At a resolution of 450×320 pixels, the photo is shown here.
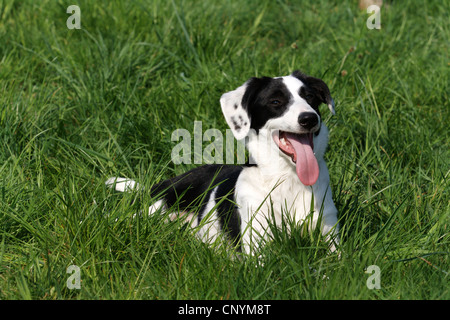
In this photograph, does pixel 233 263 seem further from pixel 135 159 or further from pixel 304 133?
pixel 135 159

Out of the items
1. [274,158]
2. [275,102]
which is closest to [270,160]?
[274,158]

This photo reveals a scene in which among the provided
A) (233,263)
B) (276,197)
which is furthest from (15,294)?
(276,197)

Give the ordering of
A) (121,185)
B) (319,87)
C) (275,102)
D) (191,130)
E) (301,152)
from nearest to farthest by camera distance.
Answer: (301,152) → (275,102) → (319,87) → (121,185) → (191,130)

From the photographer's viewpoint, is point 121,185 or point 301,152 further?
point 121,185

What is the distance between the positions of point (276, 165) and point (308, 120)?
344 mm

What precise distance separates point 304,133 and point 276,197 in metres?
0.39

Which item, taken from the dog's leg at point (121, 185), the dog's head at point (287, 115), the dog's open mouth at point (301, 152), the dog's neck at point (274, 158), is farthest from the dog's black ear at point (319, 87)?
the dog's leg at point (121, 185)

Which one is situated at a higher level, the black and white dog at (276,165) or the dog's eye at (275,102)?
the dog's eye at (275,102)

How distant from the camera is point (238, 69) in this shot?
4977 millimetres

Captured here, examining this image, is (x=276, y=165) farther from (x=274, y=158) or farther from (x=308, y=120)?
(x=308, y=120)

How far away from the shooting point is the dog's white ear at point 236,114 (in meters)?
3.35

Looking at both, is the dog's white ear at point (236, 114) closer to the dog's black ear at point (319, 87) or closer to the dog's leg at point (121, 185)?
the dog's black ear at point (319, 87)

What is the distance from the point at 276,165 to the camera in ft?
10.8

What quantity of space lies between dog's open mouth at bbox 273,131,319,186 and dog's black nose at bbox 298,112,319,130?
148 mm
